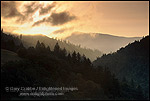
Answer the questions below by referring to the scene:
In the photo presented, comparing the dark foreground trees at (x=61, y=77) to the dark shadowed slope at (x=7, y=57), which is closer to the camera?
the dark foreground trees at (x=61, y=77)

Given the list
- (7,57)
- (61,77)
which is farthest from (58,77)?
(7,57)

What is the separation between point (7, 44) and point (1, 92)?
71.6 metres

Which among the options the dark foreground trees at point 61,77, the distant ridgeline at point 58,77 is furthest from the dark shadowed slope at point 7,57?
the dark foreground trees at point 61,77

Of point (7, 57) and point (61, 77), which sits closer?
point (7, 57)

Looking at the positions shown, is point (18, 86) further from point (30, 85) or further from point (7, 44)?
point (7, 44)

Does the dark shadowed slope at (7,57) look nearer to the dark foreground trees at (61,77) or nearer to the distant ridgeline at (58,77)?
the distant ridgeline at (58,77)

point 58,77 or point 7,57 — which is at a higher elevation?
point 7,57

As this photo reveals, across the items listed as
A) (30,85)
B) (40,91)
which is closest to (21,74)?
(30,85)

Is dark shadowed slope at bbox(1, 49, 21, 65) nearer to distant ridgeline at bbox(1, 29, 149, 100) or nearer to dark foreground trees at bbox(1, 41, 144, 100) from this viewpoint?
distant ridgeline at bbox(1, 29, 149, 100)

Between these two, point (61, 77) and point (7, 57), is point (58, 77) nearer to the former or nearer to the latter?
point (61, 77)

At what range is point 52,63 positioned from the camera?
11656cm

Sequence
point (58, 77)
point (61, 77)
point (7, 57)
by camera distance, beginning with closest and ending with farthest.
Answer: point (58, 77), point (7, 57), point (61, 77)

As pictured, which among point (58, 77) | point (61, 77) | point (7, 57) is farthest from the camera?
point (61, 77)

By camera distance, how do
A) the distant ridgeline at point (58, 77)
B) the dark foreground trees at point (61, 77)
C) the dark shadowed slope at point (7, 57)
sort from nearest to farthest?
the distant ridgeline at point (58, 77), the dark foreground trees at point (61, 77), the dark shadowed slope at point (7, 57)
